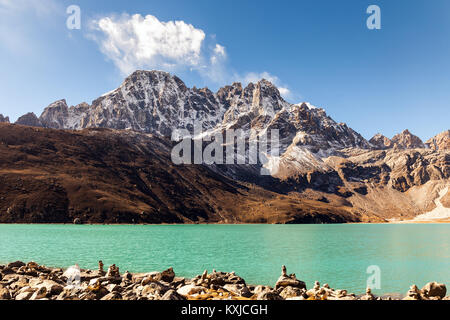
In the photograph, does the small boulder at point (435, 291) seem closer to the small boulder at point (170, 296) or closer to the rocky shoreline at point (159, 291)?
the rocky shoreline at point (159, 291)

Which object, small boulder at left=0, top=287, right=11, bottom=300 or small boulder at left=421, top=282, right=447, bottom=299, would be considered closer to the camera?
small boulder at left=0, top=287, right=11, bottom=300

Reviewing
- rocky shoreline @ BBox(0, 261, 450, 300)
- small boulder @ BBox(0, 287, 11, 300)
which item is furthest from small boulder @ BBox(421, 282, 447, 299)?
small boulder @ BBox(0, 287, 11, 300)

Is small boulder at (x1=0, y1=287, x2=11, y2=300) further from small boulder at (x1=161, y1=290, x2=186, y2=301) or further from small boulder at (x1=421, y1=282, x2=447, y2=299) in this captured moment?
small boulder at (x1=421, y1=282, x2=447, y2=299)

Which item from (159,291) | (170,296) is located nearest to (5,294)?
(159,291)

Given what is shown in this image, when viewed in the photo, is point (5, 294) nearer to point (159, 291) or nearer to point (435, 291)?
point (159, 291)

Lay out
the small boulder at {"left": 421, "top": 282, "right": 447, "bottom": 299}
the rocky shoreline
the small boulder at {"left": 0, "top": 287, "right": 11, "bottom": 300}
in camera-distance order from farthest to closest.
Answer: the small boulder at {"left": 421, "top": 282, "right": 447, "bottom": 299} < the small boulder at {"left": 0, "top": 287, "right": 11, "bottom": 300} < the rocky shoreline

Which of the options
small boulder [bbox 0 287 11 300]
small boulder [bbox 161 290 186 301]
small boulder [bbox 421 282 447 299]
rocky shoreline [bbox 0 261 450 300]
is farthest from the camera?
small boulder [bbox 421 282 447 299]

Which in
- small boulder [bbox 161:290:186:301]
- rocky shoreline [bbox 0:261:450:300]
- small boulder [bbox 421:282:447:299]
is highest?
small boulder [bbox 161:290:186:301]

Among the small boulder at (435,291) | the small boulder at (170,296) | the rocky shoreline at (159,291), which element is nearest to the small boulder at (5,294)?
the rocky shoreline at (159,291)
